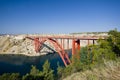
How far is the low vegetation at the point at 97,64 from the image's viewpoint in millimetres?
6045

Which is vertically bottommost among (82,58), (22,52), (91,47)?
(22,52)

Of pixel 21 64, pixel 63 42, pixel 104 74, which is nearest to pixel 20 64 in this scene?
pixel 21 64

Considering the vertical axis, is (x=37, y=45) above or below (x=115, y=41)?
below

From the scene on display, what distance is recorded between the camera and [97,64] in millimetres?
7812

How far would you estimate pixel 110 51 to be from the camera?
23.5 m

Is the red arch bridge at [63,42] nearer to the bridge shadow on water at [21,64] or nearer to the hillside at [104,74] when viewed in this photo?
the bridge shadow on water at [21,64]

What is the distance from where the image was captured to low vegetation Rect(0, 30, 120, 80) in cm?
604

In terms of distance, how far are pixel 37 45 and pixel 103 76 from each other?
60.1m

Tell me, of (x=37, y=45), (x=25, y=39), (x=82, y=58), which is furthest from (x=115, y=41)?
(x=25, y=39)

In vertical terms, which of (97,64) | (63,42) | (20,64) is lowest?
(20,64)

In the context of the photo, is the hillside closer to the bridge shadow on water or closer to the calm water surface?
the bridge shadow on water

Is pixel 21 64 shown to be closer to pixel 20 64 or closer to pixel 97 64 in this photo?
pixel 20 64

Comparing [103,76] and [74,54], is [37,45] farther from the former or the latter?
[103,76]

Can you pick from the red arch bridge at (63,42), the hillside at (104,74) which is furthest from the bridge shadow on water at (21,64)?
the hillside at (104,74)
